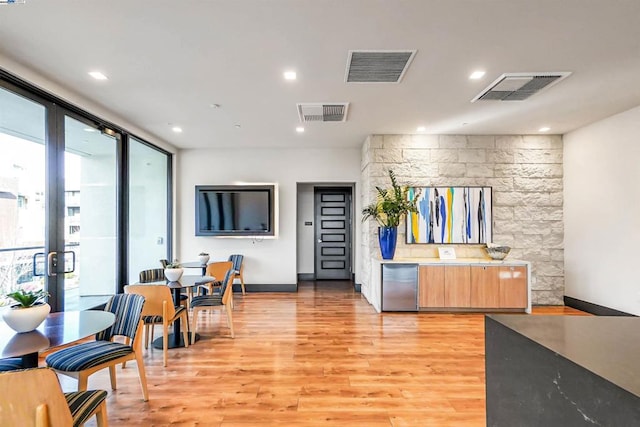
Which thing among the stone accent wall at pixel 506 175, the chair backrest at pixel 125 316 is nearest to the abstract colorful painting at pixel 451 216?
the stone accent wall at pixel 506 175

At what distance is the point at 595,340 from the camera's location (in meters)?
1.09

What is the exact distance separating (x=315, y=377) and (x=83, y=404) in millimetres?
1815

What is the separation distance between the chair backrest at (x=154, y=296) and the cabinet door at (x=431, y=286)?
3.62 meters

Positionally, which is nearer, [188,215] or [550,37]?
[550,37]

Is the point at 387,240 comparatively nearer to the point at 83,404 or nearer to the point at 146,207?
the point at 146,207

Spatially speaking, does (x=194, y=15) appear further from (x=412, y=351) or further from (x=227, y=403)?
(x=412, y=351)

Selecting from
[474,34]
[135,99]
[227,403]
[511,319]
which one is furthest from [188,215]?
[511,319]

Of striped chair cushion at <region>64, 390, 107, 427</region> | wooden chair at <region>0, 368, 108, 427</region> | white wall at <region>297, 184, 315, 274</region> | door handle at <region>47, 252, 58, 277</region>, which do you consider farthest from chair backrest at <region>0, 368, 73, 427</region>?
white wall at <region>297, 184, 315, 274</region>

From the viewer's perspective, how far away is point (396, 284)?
5.27 metres

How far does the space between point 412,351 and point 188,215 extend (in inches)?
202

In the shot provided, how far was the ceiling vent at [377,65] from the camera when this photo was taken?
9.89 ft

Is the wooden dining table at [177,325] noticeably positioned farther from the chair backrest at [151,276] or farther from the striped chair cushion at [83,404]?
the striped chair cushion at [83,404]

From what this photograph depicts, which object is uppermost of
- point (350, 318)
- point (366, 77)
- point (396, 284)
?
point (366, 77)

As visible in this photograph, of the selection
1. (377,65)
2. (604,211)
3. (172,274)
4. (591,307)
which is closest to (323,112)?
(377,65)
